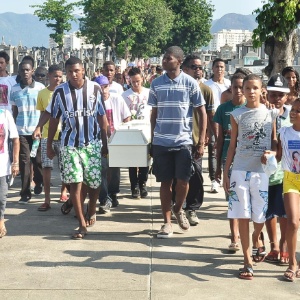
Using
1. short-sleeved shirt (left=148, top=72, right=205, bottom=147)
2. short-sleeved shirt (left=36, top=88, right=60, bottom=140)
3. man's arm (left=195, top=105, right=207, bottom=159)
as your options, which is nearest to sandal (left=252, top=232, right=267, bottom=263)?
short-sleeved shirt (left=148, top=72, right=205, bottom=147)

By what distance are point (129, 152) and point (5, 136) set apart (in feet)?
4.49

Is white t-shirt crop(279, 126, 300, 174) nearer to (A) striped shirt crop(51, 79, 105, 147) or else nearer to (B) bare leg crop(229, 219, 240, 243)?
(B) bare leg crop(229, 219, 240, 243)

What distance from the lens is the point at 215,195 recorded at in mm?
11242

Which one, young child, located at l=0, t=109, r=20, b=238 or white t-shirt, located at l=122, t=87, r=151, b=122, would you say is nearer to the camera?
young child, located at l=0, t=109, r=20, b=238

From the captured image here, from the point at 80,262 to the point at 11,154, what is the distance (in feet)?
6.34

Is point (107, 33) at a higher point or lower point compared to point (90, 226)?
higher

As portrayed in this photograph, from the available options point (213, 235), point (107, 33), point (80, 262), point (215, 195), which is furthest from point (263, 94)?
point (107, 33)

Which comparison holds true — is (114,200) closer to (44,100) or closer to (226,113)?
(44,100)

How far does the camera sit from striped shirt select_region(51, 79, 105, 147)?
27.6 ft

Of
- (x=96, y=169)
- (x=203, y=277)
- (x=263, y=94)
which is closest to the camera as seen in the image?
(x=203, y=277)

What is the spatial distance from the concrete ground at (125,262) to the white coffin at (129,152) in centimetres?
72

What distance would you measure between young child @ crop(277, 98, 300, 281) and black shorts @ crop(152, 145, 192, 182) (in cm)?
165

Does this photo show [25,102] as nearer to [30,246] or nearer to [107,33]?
[30,246]

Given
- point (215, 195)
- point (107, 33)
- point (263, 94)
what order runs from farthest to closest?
point (107, 33), point (215, 195), point (263, 94)
